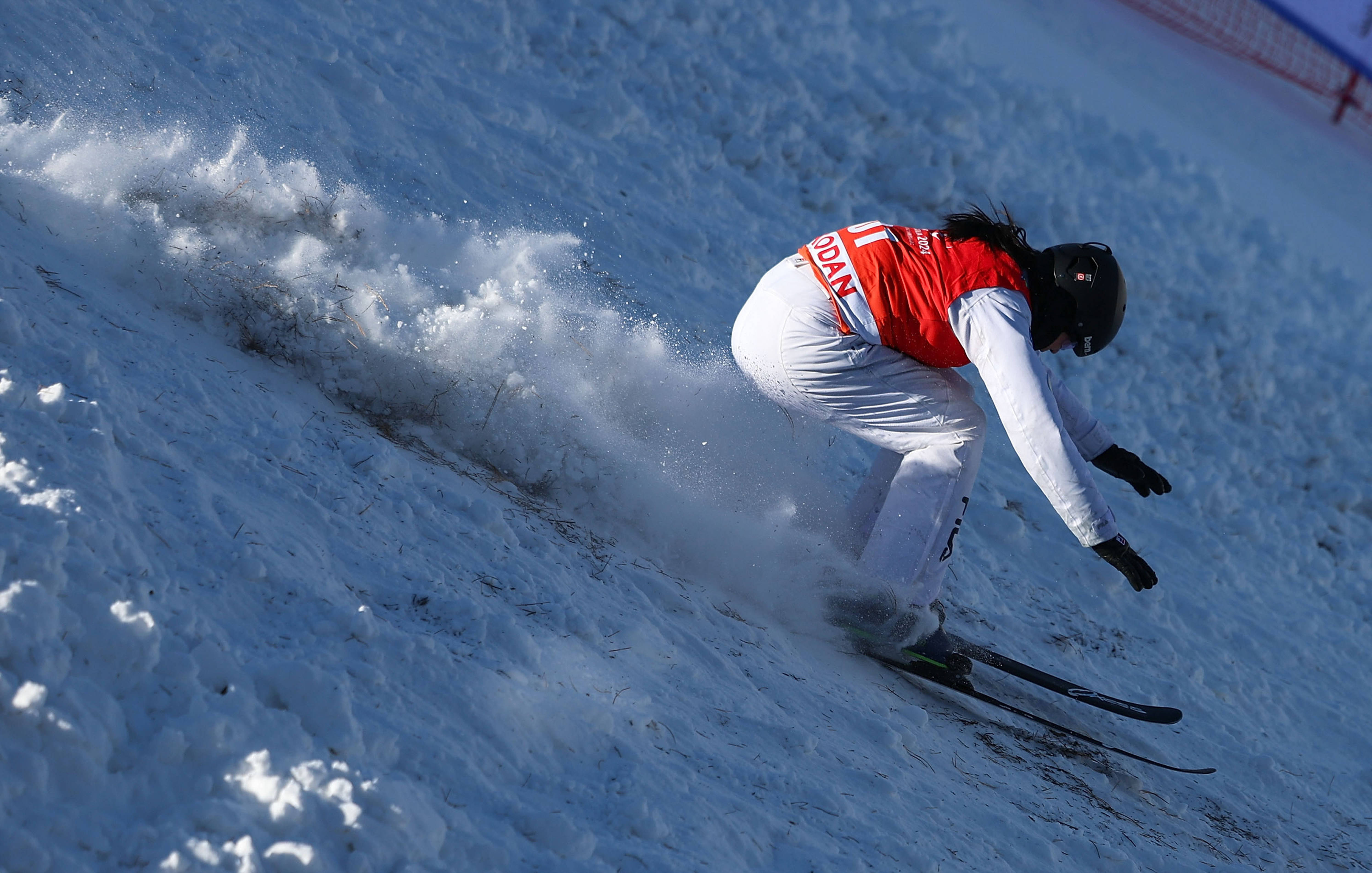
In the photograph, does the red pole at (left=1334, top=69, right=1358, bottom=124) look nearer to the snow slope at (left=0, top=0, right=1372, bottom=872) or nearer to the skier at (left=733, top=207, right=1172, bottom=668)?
the snow slope at (left=0, top=0, right=1372, bottom=872)

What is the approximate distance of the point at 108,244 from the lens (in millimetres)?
3822

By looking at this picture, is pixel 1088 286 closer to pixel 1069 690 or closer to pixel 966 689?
pixel 966 689

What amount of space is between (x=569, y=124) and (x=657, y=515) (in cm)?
446

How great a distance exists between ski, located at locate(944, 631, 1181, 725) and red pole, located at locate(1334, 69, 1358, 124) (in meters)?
10.2

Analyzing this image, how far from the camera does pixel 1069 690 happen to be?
169 inches

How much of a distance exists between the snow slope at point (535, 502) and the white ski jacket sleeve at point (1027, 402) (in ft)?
3.19

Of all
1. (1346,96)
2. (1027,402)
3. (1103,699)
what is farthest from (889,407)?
(1346,96)

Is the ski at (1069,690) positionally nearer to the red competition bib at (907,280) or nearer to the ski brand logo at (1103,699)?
the ski brand logo at (1103,699)

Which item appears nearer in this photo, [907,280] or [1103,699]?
[907,280]

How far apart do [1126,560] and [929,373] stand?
40.8 inches

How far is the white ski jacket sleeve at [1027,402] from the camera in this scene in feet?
11.6

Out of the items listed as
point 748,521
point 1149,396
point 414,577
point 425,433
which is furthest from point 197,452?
point 1149,396

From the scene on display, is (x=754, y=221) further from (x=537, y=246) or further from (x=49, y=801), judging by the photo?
(x=49, y=801)

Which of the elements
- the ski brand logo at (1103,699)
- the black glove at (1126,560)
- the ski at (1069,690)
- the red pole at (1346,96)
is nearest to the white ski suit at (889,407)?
the black glove at (1126,560)
